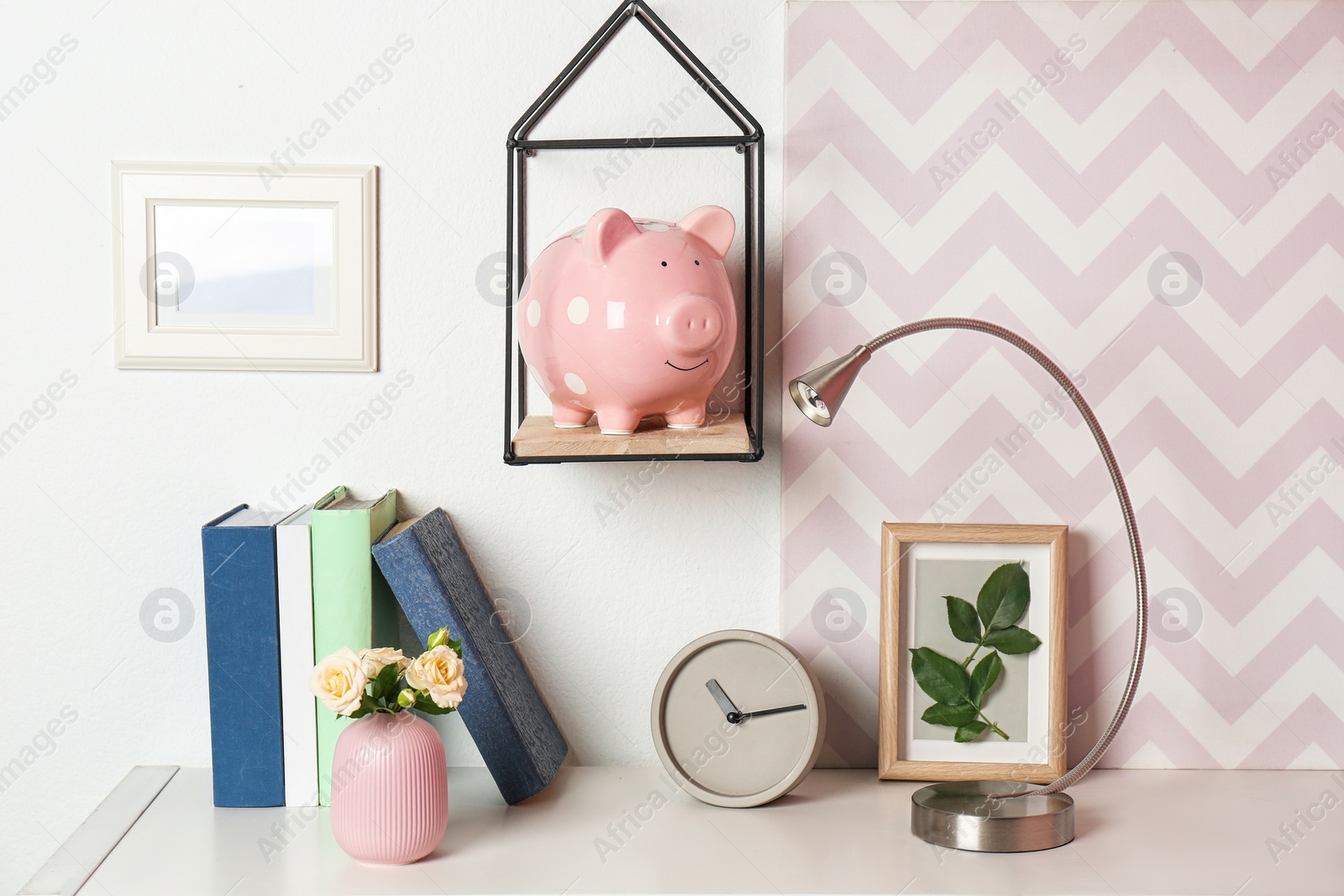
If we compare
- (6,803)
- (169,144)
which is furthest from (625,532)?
(6,803)

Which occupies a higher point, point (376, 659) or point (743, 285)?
point (743, 285)

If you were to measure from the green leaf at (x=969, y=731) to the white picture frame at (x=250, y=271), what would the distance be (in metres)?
0.75

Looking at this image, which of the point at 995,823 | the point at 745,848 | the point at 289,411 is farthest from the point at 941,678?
the point at 289,411

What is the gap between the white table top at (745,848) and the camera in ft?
2.71

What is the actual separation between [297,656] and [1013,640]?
0.74m

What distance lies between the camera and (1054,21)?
3.44ft

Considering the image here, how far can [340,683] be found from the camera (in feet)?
2.81

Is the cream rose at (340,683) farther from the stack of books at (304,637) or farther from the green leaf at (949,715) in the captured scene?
the green leaf at (949,715)

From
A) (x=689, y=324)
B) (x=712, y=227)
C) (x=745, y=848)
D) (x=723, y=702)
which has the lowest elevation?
(x=745, y=848)

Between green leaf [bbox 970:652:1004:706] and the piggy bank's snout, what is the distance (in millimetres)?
477

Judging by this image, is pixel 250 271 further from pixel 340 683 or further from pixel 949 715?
pixel 949 715

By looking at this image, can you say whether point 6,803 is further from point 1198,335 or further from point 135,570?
point 1198,335

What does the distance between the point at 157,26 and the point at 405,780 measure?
829 mm

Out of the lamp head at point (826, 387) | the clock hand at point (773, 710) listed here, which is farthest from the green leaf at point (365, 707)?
the lamp head at point (826, 387)
